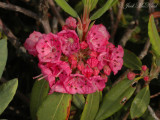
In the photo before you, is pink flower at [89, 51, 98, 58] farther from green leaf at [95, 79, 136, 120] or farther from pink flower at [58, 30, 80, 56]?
green leaf at [95, 79, 136, 120]

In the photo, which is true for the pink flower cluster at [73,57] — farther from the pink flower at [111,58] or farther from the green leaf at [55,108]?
the green leaf at [55,108]

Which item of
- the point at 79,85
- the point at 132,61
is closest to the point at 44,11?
the point at 79,85

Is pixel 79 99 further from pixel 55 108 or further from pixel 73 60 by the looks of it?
pixel 73 60

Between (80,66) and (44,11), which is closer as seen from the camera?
(80,66)

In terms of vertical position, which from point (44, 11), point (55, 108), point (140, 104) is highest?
point (44, 11)

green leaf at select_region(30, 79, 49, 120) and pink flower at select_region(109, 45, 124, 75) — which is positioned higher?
pink flower at select_region(109, 45, 124, 75)

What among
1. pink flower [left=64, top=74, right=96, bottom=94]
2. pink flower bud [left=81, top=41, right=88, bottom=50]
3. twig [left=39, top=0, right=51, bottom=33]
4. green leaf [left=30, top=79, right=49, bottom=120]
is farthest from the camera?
twig [left=39, top=0, right=51, bottom=33]

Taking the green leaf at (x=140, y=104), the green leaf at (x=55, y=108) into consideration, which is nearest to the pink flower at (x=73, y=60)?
the green leaf at (x=55, y=108)

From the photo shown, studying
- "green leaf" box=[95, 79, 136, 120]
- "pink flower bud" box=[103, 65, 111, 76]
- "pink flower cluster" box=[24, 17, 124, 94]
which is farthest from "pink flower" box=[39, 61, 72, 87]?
"green leaf" box=[95, 79, 136, 120]
